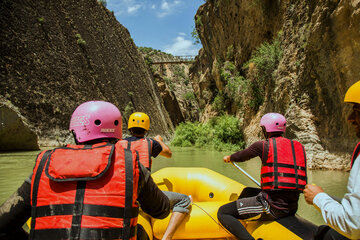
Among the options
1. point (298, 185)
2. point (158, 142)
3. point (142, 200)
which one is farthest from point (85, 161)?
point (298, 185)

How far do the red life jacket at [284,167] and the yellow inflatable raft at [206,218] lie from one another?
1.06ft

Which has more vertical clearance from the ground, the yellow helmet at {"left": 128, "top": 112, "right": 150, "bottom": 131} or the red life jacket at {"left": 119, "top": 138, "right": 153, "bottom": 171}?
the yellow helmet at {"left": 128, "top": 112, "right": 150, "bottom": 131}

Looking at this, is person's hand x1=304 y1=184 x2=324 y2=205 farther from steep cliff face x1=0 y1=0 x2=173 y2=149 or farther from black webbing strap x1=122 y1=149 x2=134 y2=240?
steep cliff face x1=0 y1=0 x2=173 y2=149

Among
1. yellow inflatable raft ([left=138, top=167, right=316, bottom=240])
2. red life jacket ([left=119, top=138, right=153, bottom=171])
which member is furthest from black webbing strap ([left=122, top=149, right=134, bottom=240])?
red life jacket ([left=119, top=138, right=153, bottom=171])

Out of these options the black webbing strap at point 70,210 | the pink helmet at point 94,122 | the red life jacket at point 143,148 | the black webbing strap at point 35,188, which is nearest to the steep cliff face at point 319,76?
the red life jacket at point 143,148

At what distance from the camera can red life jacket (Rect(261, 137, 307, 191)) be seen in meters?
2.26

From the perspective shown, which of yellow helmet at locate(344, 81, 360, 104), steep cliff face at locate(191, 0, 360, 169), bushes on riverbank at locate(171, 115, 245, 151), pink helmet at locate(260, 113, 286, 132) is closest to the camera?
yellow helmet at locate(344, 81, 360, 104)

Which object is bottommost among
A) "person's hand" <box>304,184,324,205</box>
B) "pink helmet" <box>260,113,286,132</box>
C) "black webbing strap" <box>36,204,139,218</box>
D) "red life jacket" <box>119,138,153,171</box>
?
"person's hand" <box>304,184,324,205</box>

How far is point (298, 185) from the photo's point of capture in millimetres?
2250

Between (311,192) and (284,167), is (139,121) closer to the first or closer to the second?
(284,167)

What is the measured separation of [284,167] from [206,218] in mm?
1028

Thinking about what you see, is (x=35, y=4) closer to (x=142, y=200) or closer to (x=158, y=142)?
(x=158, y=142)

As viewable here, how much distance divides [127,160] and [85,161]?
22 cm

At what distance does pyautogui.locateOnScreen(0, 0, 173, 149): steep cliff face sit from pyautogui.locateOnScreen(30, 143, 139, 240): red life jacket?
974 cm
